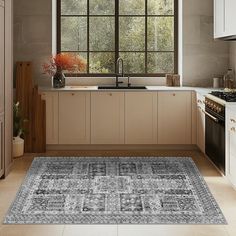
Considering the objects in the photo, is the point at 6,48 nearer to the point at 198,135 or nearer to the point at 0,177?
the point at 0,177

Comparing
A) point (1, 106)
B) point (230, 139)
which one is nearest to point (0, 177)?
point (1, 106)

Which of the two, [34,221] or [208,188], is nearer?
[34,221]

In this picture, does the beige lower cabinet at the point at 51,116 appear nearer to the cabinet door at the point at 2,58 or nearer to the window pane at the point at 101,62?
the window pane at the point at 101,62

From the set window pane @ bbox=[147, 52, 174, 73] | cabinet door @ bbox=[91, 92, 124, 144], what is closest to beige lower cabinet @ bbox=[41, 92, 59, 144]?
cabinet door @ bbox=[91, 92, 124, 144]

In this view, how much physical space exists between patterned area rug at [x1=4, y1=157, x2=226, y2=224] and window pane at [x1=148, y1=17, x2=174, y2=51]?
1.98 m

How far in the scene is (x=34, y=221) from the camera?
420 centimetres

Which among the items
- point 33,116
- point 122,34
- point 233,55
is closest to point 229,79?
point 233,55

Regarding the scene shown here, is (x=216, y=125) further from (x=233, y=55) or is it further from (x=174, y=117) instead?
(x=233, y=55)

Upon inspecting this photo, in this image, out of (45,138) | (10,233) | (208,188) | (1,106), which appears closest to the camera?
(10,233)

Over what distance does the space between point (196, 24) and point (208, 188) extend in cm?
309

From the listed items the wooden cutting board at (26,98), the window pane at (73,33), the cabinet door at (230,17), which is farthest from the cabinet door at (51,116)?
the cabinet door at (230,17)

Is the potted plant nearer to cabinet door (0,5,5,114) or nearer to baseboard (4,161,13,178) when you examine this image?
baseboard (4,161,13,178)

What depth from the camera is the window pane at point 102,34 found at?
798cm

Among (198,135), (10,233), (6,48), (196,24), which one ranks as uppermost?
(196,24)
